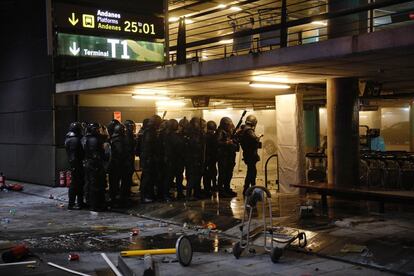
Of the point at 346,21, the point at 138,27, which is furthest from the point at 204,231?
the point at 138,27

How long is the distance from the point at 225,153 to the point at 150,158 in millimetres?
2075

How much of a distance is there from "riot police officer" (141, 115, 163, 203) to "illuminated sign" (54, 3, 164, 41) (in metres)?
2.81

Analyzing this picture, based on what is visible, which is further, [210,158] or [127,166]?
[210,158]

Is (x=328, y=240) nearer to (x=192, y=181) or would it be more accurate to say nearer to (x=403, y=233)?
(x=403, y=233)

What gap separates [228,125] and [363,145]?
20.4 ft

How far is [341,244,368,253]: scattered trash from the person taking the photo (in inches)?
333

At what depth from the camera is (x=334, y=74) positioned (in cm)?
1192

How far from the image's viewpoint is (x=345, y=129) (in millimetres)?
12906

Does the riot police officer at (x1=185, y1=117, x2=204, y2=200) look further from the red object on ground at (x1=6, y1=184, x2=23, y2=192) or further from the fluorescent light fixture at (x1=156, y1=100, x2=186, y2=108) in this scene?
the red object on ground at (x1=6, y1=184, x2=23, y2=192)

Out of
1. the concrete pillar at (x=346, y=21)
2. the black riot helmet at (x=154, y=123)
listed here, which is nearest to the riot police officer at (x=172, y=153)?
the black riot helmet at (x=154, y=123)

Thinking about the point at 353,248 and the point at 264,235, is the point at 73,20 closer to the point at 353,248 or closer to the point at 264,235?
the point at 264,235

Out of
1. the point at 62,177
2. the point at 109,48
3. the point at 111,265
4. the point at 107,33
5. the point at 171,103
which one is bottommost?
the point at 111,265

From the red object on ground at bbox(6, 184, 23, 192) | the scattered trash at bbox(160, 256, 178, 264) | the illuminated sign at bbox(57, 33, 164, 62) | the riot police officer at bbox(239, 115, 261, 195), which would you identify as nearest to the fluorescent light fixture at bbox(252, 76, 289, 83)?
the riot police officer at bbox(239, 115, 261, 195)

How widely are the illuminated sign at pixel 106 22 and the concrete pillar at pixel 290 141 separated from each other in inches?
163
